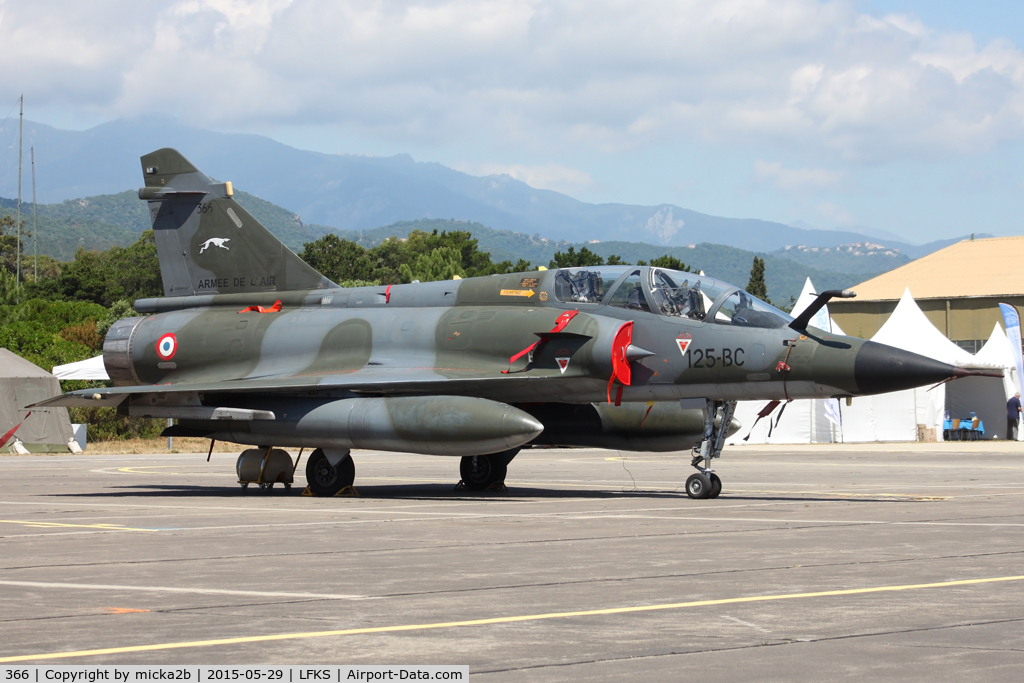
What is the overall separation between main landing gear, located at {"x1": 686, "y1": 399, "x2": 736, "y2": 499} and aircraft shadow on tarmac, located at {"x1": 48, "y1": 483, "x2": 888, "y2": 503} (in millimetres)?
347

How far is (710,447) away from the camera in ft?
51.5

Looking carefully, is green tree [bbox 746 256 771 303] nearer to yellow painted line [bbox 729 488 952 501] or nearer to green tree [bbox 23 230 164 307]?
green tree [bbox 23 230 164 307]

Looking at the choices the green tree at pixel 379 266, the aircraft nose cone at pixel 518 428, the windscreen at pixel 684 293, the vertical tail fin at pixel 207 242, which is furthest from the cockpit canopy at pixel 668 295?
the green tree at pixel 379 266

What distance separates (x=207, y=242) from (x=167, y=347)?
7.20 ft

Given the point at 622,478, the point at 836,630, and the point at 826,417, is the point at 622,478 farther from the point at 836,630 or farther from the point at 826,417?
the point at 826,417

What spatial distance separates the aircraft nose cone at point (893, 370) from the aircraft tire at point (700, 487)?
2490 mm

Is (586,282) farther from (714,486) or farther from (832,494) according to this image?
(832,494)

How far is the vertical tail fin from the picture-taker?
20.4 metres

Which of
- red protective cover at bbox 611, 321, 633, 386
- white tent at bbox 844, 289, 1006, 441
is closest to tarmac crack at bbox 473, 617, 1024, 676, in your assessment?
red protective cover at bbox 611, 321, 633, 386

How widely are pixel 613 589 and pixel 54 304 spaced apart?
65.6 m

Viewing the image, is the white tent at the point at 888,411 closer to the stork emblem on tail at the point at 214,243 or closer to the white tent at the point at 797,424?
the white tent at the point at 797,424

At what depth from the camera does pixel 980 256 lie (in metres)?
88.1

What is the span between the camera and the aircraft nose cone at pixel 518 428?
14.9m

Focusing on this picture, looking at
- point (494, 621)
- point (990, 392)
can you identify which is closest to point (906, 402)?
point (990, 392)
